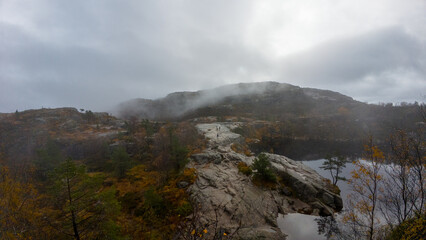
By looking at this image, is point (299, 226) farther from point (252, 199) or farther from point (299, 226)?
point (252, 199)

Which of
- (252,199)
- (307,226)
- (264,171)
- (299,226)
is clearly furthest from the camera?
(264,171)

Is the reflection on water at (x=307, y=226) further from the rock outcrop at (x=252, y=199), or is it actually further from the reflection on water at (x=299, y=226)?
the rock outcrop at (x=252, y=199)

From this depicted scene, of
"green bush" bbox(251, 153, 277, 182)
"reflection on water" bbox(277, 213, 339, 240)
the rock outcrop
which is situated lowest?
"reflection on water" bbox(277, 213, 339, 240)

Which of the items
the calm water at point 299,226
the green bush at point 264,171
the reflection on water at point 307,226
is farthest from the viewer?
the green bush at point 264,171

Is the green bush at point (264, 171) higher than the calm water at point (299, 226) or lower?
higher

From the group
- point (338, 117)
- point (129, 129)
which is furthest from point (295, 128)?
point (129, 129)

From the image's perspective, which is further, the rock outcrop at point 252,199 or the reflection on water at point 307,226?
the reflection on water at point 307,226

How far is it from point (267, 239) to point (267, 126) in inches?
3526

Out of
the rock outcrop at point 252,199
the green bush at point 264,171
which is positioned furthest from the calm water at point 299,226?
the green bush at point 264,171

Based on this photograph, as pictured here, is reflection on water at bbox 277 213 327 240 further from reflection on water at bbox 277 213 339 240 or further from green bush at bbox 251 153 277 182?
green bush at bbox 251 153 277 182

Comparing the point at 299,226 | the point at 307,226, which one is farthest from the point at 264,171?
the point at 307,226

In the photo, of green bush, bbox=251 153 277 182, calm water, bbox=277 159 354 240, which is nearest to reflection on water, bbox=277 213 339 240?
calm water, bbox=277 159 354 240

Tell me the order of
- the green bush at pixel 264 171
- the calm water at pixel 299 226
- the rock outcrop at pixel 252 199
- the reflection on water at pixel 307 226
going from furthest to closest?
the green bush at pixel 264 171
the reflection on water at pixel 307 226
the calm water at pixel 299 226
the rock outcrop at pixel 252 199

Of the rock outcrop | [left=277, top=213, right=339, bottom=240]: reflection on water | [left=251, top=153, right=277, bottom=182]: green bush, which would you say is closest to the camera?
the rock outcrop
